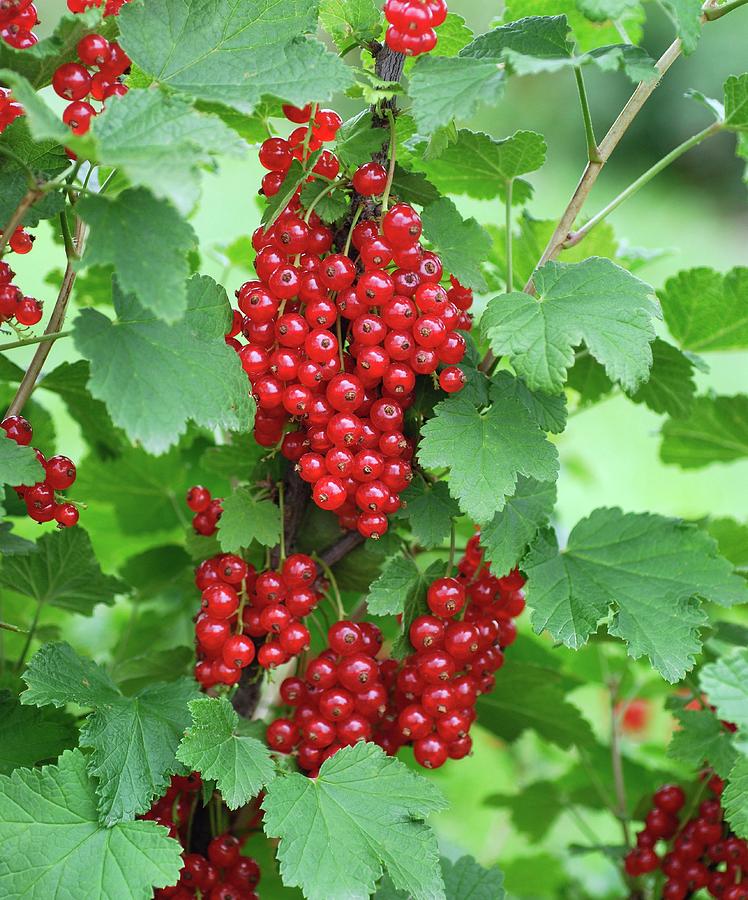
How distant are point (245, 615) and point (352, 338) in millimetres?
274

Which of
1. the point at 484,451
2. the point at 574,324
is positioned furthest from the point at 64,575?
the point at 574,324

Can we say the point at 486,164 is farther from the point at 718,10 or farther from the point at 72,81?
the point at 72,81

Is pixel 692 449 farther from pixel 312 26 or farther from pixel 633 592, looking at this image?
pixel 312 26

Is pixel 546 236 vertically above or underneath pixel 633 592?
above

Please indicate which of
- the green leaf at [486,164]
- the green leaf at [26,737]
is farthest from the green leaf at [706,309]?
the green leaf at [26,737]

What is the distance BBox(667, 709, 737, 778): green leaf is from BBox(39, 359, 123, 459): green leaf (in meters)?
0.69

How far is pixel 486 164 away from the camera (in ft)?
3.38

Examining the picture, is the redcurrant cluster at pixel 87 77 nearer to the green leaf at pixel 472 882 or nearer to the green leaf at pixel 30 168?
the green leaf at pixel 30 168

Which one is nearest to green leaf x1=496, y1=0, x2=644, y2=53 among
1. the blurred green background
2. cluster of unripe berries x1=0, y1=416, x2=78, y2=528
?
the blurred green background

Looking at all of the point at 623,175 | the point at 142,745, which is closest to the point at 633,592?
the point at 142,745

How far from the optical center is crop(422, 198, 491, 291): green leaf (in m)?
0.89

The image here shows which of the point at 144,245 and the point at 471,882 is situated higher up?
the point at 144,245

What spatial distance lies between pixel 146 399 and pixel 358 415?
0.69 ft

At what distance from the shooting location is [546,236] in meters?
1.23
